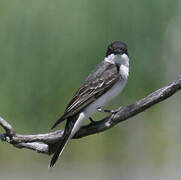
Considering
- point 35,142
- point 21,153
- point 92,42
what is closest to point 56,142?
point 35,142

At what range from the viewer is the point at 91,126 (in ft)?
16.6

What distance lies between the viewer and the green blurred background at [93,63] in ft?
36.2

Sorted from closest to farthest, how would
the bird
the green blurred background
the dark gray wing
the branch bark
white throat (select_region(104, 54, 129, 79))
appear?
the branch bark < the bird < the dark gray wing < white throat (select_region(104, 54, 129, 79)) < the green blurred background

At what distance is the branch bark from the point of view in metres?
4.58

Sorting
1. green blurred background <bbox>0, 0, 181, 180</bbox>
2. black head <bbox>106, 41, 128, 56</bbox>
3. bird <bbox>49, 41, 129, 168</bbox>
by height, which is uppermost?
black head <bbox>106, 41, 128, 56</bbox>

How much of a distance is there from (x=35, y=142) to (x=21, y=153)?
840cm

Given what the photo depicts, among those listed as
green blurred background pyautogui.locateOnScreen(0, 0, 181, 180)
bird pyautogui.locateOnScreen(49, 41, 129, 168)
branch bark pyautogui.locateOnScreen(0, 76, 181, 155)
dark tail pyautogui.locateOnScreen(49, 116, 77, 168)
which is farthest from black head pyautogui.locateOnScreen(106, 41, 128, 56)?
green blurred background pyautogui.locateOnScreen(0, 0, 181, 180)

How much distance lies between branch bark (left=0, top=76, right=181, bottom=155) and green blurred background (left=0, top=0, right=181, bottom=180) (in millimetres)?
5528

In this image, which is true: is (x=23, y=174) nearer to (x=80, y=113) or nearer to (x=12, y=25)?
(x=12, y=25)

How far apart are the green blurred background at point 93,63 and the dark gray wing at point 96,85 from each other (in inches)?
189

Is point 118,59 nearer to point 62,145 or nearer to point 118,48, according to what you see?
point 118,48

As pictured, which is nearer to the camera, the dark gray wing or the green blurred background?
the dark gray wing

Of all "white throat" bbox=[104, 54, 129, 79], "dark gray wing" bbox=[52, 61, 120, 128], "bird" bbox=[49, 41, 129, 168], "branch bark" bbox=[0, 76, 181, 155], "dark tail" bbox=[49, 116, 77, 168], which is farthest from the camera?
"white throat" bbox=[104, 54, 129, 79]

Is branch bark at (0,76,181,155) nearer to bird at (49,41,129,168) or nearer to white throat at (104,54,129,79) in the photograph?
bird at (49,41,129,168)
